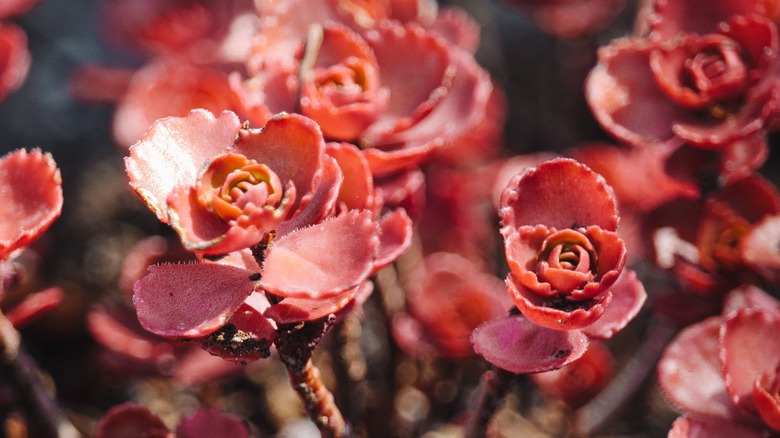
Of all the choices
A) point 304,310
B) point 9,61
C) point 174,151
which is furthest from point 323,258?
point 9,61

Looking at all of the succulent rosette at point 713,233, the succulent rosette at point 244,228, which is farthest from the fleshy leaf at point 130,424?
the succulent rosette at point 713,233

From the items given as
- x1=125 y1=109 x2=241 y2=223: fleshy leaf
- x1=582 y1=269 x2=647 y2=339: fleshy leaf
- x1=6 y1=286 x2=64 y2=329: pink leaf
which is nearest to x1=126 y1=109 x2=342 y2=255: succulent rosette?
x1=125 y1=109 x2=241 y2=223: fleshy leaf

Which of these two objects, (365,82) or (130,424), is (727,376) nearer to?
(365,82)

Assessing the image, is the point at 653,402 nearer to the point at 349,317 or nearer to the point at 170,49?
the point at 349,317

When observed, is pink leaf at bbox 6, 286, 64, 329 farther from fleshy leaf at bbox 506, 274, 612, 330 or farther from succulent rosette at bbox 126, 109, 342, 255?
fleshy leaf at bbox 506, 274, 612, 330

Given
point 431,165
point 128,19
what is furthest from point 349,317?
point 128,19

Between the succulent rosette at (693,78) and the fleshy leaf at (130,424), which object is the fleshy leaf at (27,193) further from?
the succulent rosette at (693,78)
